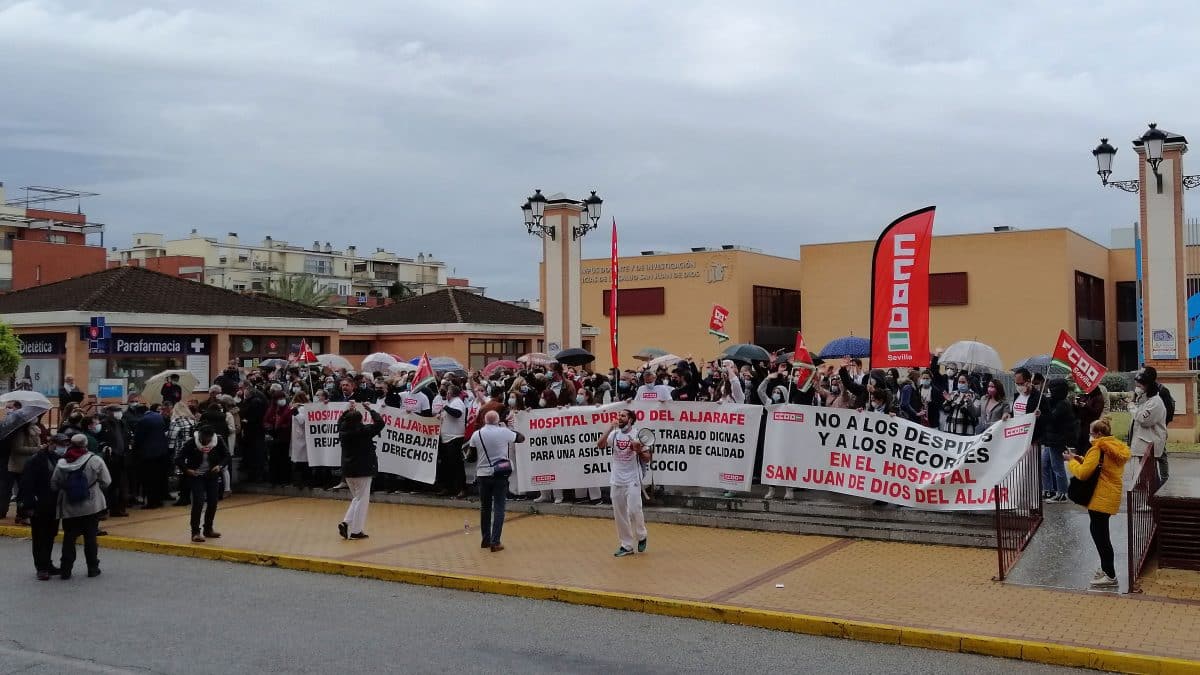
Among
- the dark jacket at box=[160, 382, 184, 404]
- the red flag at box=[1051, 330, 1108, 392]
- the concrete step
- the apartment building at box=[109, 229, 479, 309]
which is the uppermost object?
the apartment building at box=[109, 229, 479, 309]

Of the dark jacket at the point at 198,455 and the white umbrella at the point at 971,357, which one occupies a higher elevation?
the white umbrella at the point at 971,357

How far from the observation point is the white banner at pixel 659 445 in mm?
13922

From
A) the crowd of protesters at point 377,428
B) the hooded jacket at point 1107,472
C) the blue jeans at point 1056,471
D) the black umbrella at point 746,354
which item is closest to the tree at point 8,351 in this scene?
the crowd of protesters at point 377,428

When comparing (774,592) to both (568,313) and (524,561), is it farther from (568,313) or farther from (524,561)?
(568,313)

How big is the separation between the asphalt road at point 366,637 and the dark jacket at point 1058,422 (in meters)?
6.66

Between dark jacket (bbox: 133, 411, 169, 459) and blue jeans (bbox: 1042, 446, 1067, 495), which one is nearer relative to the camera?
blue jeans (bbox: 1042, 446, 1067, 495)

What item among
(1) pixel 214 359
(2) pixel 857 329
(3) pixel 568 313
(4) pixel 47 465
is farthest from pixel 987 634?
(2) pixel 857 329

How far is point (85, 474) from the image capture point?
37.2ft

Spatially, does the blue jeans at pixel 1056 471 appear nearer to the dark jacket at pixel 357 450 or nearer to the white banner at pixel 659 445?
the white banner at pixel 659 445

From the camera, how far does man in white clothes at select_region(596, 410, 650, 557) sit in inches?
472

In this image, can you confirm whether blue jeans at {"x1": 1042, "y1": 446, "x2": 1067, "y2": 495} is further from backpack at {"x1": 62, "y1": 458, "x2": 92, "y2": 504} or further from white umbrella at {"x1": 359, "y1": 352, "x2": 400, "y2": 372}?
white umbrella at {"x1": 359, "y1": 352, "x2": 400, "y2": 372}

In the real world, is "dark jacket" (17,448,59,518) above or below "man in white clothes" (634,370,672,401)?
below

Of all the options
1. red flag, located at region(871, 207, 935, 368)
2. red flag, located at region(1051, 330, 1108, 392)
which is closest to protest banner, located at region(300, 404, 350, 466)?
red flag, located at region(871, 207, 935, 368)

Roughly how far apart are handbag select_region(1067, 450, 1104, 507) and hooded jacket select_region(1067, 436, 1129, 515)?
0.06ft
